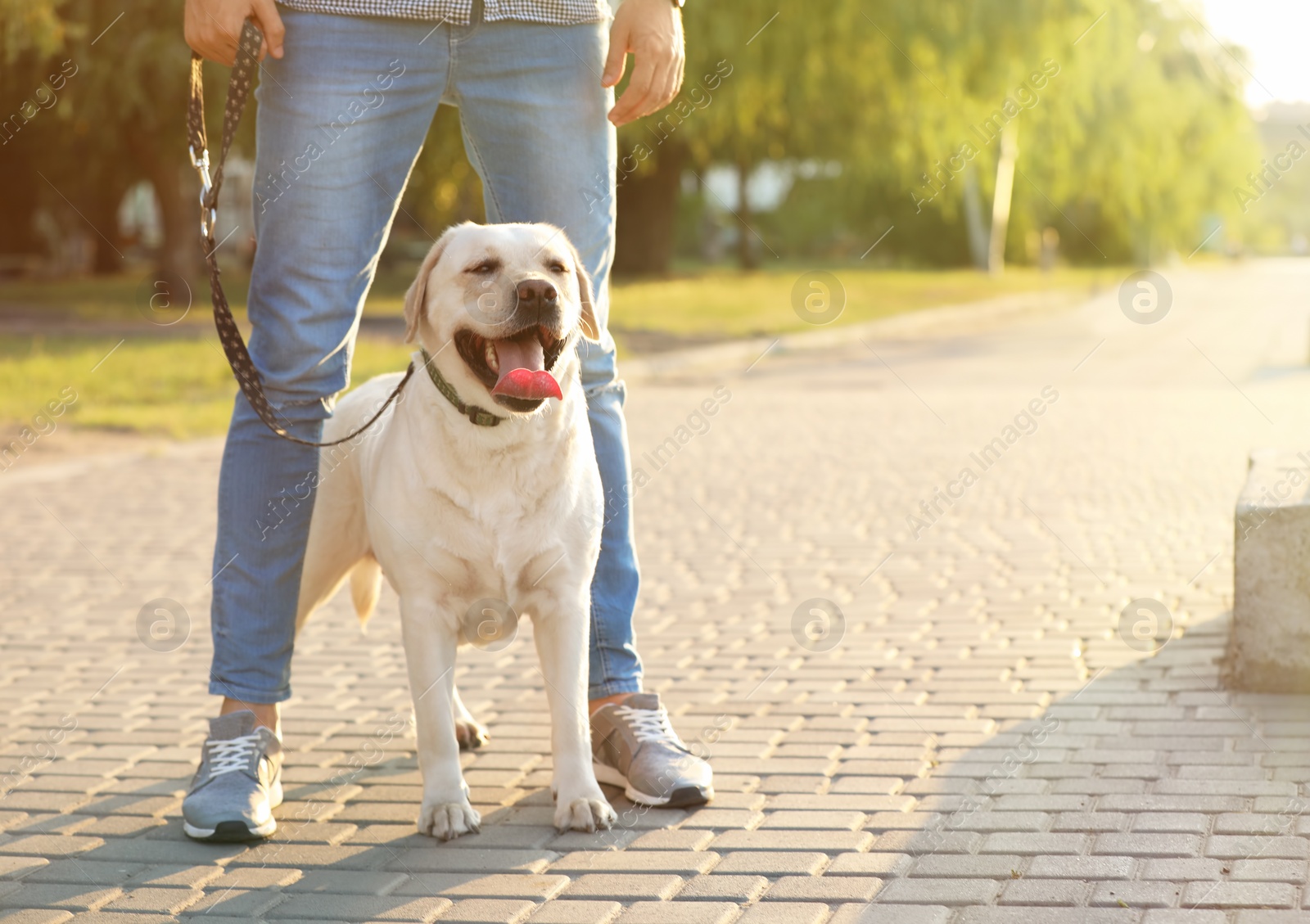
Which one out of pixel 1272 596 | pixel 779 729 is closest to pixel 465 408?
pixel 779 729

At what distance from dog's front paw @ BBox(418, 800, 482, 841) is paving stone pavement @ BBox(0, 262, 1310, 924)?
45 mm

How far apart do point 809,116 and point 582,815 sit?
77.9 feet

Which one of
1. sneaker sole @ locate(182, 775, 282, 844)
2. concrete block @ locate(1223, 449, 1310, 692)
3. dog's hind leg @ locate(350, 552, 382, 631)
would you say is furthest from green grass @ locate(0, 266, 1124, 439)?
sneaker sole @ locate(182, 775, 282, 844)

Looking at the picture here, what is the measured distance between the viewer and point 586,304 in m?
3.48

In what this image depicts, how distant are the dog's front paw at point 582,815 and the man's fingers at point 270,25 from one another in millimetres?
1795

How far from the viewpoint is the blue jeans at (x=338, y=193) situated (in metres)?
3.35

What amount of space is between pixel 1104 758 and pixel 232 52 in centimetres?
267

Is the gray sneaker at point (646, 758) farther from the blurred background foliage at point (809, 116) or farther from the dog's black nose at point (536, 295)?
the blurred background foliage at point (809, 116)

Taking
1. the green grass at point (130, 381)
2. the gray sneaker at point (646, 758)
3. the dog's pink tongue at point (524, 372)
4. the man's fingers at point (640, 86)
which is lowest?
the gray sneaker at point (646, 758)

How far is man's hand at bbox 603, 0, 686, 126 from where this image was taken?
137 inches

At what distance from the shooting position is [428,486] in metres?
3.22

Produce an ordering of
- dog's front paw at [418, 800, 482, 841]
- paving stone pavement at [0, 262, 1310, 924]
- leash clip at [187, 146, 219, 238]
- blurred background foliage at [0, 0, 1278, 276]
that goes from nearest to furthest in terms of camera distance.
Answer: paving stone pavement at [0, 262, 1310, 924] → dog's front paw at [418, 800, 482, 841] → leash clip at [187, 146, 219, 238] → blurred background foliage at [0, 0, 1278, 276]

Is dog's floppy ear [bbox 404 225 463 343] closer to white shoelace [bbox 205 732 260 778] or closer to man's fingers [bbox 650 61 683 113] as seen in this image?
man's fingers [bbox 650 61 683 113]

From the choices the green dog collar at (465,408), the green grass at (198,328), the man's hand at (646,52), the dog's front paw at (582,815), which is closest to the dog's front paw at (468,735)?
the dog's front paw at (582,815)
